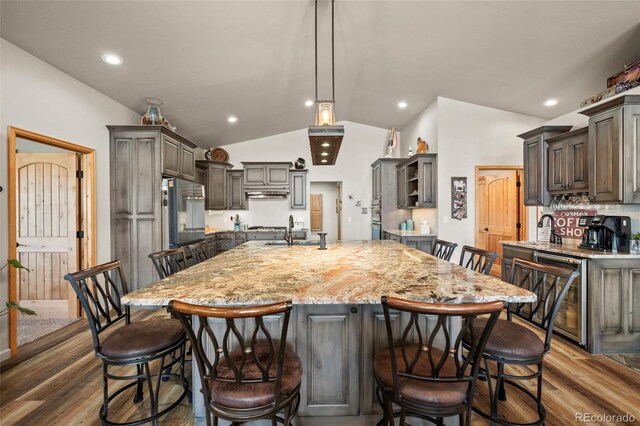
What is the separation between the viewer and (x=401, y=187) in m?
5.89

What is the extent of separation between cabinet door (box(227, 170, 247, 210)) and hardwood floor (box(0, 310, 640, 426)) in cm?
412

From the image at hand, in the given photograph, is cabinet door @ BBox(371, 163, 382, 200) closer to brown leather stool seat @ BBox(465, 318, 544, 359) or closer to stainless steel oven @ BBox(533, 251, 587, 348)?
stainless steel oven @ BBox(533, 251, 587, 348)

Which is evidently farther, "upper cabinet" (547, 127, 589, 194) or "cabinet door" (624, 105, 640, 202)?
"upper cabinet" (547, 127, 589, 194)

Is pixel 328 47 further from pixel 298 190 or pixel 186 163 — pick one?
pixel 298 190

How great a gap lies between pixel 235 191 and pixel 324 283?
5451 millimetres

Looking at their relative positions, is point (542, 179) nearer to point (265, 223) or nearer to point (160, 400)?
point (160, 400)

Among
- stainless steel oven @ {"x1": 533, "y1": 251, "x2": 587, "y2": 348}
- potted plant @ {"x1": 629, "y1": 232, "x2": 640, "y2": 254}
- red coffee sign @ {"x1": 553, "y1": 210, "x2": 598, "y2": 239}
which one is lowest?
stainless steel oven @ {"x1": 533, "y1": 251, "x2": 587, "y2": 348}

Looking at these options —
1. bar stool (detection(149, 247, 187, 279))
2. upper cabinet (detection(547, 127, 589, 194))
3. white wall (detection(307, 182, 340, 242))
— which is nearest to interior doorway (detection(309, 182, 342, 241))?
white wall (detection(307, 182, 340, 242))

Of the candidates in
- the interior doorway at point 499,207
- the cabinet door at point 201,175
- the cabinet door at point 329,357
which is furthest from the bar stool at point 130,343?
the interior doorway at point 499,207

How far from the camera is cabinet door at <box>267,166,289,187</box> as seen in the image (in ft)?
21.6

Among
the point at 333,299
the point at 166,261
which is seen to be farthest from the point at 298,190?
the point at 333,299

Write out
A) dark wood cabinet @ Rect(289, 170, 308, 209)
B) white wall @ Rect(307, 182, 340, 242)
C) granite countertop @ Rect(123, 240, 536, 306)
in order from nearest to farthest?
1. granite countertop @ Rect(123, 240, 536, 306)
2. dark wood cabinet @ Rect(289, 170, 308, 209)
3. white wall @ Rect(307, 182, 340, 242)

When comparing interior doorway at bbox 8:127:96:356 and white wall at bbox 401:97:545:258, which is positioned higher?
white wall at bbox 401:97:545:258

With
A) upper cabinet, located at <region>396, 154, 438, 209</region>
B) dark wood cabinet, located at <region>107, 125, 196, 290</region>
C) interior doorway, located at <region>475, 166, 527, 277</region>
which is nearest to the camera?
dark wood cabinet, located at <region>107, 125, 196, 290</region>
